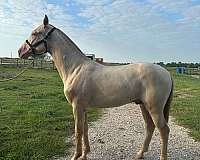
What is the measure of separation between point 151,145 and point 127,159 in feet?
3.34

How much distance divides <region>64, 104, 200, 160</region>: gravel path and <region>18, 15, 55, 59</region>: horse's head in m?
2.04

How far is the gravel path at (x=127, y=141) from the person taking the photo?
19.3 feet

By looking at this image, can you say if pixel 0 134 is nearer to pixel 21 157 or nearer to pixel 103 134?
pixel 21 157

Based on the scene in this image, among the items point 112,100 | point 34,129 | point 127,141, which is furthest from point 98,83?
point 34,129

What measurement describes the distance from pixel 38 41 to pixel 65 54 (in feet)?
1.77

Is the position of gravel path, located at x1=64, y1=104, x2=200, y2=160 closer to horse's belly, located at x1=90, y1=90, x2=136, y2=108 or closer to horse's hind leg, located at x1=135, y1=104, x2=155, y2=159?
horse's hind leg, located at x1=135, y1=104, x2=155, y2=159

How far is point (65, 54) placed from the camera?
568 centimetres

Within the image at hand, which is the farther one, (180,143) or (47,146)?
(180,143)

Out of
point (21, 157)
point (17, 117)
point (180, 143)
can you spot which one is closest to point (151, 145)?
point (180, 143)

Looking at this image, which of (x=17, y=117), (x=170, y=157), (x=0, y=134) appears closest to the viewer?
(x=170, y=157)

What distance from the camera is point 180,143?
268 inches

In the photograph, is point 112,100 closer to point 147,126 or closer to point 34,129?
point 147,126

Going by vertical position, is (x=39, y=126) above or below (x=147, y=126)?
below

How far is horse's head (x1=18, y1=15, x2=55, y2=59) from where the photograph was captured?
5.59 metres
